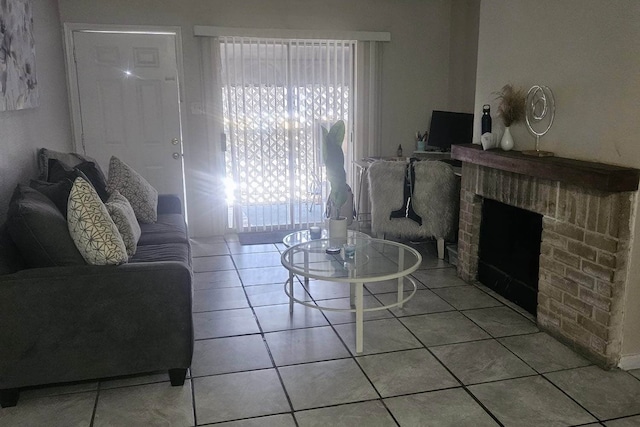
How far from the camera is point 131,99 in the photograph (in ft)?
15.9

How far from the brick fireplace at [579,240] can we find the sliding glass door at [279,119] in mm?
2343

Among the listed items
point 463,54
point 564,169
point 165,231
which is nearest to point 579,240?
point 564,169

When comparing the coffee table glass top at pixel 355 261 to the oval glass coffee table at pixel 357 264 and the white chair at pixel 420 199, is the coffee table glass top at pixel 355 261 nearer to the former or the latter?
the oval glass coffee table at pixel 357 264

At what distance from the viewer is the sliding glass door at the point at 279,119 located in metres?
5.08

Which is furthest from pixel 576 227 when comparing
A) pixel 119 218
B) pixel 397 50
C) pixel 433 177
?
pixel 397 50

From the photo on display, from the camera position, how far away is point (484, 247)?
3.77 metres

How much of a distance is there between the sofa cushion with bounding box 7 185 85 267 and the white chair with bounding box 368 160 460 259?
8.43 feet

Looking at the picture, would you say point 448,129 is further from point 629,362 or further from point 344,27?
point 629,362

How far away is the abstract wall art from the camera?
2.89 m

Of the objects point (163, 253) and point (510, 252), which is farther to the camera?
point (510, 252)

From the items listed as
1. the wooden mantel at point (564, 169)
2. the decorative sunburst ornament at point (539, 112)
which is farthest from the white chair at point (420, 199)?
the decorative sunburst ornament at point (539, 112)

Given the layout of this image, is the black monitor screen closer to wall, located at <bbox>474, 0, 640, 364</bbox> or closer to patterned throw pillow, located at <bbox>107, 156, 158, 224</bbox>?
wall, located at <bbox>474, 0, 640, 364</bbox>

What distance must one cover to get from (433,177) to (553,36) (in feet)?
5.10

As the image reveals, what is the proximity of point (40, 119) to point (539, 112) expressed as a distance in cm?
327
